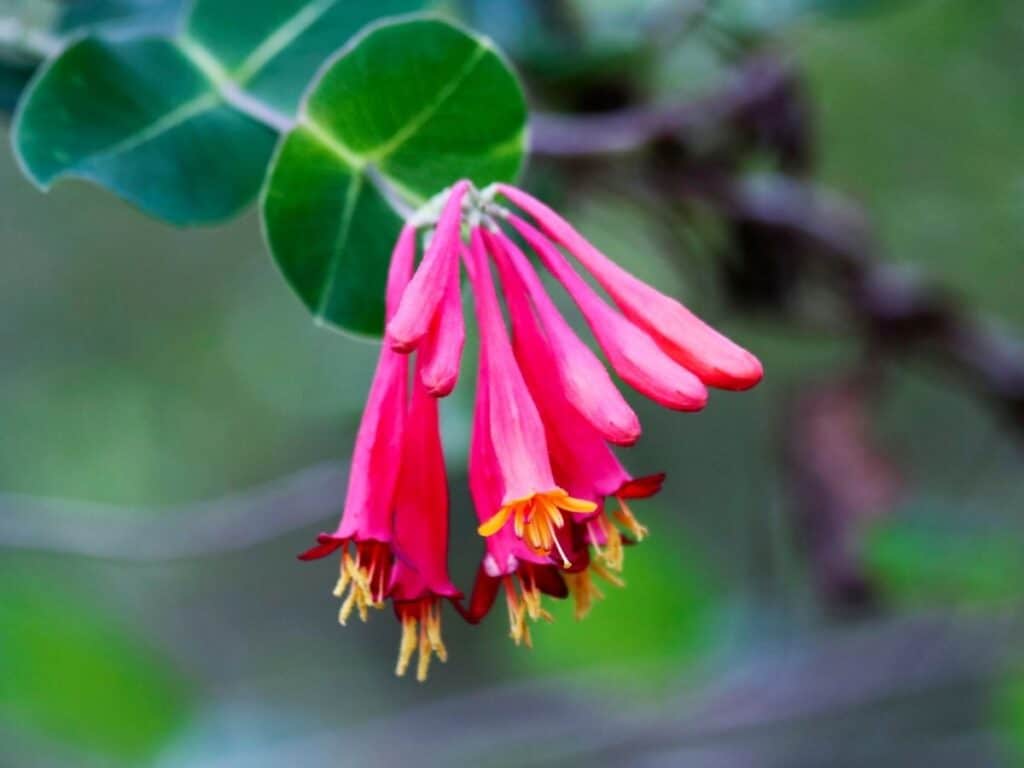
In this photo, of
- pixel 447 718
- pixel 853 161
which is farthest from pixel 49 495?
pixel 853 161

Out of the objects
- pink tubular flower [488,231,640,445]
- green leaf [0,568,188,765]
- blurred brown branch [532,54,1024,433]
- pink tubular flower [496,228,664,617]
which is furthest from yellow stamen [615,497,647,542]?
green leaf [0,568,188,765]

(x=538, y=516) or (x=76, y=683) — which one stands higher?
(x=76, y=683)

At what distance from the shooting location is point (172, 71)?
0.95 meters

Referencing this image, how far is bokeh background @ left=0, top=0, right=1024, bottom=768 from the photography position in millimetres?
1824

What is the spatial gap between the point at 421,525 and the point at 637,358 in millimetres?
181

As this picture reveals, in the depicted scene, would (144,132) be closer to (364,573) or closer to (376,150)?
(376,150)

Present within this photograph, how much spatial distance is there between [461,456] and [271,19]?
0.97m

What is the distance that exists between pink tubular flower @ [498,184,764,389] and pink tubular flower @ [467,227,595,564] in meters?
0.08

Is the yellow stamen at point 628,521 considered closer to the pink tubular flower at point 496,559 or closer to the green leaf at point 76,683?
the pink tubular flower at point 496,559

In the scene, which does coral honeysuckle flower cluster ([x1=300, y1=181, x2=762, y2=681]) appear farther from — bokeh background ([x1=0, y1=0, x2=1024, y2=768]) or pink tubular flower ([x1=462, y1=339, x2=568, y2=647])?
bokeh background ([x1=0, y1=0, x2=1024, y2=768])

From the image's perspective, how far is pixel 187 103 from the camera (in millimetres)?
943

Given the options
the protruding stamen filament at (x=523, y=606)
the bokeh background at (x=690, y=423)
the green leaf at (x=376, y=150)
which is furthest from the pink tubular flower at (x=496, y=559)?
the bokeh background at (x=690, y=423)

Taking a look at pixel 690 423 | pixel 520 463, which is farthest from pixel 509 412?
pixel 690 423

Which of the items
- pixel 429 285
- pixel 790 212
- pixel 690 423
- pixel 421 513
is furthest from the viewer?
pixel 690 423
